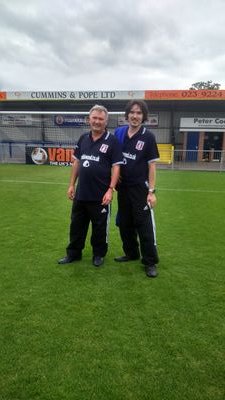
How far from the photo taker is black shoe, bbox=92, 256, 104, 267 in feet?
14.6

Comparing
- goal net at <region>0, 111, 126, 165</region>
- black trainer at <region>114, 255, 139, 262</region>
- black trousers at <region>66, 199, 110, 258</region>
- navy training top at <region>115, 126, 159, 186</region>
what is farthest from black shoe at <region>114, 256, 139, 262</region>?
goal net at <region>0, 111, 126, 165</region>

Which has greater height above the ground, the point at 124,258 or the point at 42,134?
the point at 42,134

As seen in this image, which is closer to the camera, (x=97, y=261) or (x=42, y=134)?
(x=97, y=261)

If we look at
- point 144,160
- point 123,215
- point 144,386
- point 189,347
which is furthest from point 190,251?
point 144,386

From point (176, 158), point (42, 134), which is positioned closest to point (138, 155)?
point (176, 158)

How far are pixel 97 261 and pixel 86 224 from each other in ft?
1.56

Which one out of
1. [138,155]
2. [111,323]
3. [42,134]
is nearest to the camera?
[111,323]

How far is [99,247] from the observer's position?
4.50m

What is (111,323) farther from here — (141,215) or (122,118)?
(122,118)

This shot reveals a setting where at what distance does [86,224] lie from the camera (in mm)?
4551

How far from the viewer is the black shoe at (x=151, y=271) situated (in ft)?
13.6

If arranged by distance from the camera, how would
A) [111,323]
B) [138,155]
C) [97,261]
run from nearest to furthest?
1. [111,323]
2. [138,155]
3. [97,261]

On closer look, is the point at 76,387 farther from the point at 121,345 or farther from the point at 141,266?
the point at 141,266

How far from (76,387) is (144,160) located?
2571 millimetres
